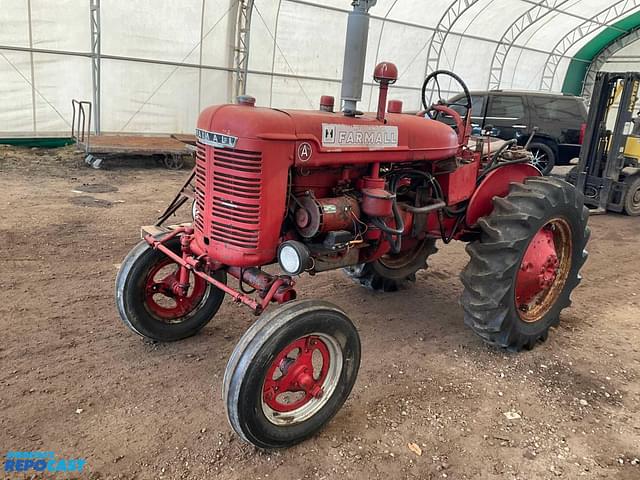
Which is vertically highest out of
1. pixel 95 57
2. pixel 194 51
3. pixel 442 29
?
pixel 442 29

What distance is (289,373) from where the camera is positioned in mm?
2494

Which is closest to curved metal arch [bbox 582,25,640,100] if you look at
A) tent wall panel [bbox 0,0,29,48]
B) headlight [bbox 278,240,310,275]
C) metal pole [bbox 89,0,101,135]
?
metal pole [bbox 89,0,101,135]

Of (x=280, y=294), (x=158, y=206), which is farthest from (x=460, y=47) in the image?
(x=280, y=294)

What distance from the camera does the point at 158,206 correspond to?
6.82m

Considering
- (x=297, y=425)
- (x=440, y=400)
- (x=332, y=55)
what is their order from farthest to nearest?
(x=332, y=55), (x=440, y=400), (x=297, y=425)

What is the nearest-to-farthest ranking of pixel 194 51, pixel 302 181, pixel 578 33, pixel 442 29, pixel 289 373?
1. pixel 289 373
2. pixel 302 181
3. pixel 194 51
4. pixel 442 29
5. pixel 578 33

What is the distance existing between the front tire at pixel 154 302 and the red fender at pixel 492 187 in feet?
6.21

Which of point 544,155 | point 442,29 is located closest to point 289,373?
point 544,155

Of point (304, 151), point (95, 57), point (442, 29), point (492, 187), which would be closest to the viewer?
point (304, 151)

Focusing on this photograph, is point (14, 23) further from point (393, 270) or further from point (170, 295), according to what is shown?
point (393, 270)

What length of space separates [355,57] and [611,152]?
20.4 feet

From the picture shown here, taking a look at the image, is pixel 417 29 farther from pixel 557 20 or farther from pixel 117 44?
pixel 117 44

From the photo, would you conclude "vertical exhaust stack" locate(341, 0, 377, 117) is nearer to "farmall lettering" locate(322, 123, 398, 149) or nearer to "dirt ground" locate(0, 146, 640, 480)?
"farmall lettering" locate(322, 123, 398, 149)

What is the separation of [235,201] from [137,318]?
1.14 m
